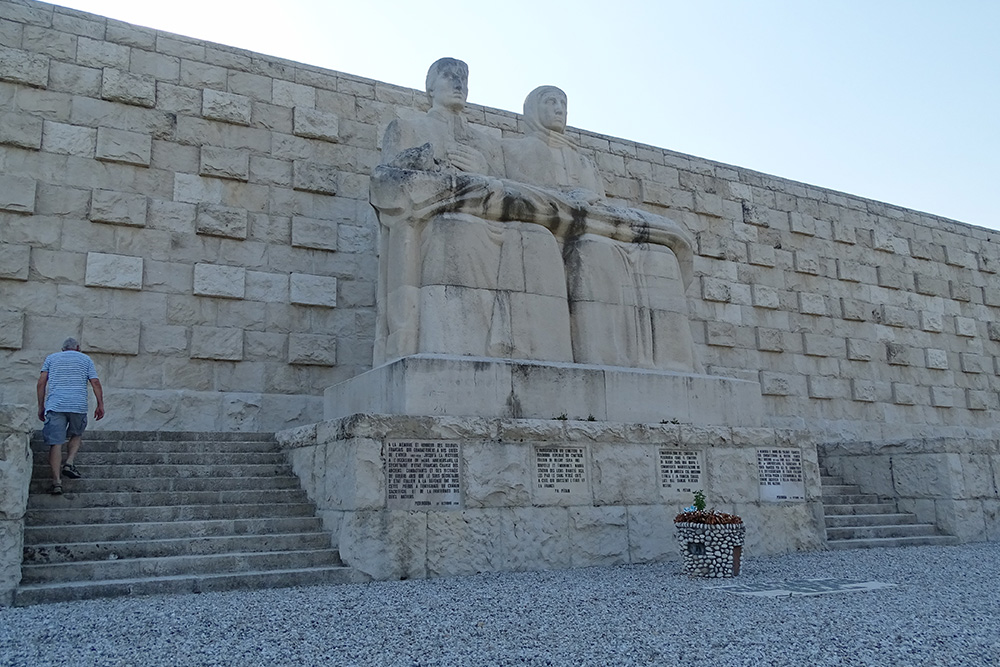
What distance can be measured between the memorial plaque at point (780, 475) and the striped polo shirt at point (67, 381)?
5467 millimetres

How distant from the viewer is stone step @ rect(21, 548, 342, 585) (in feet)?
16.5

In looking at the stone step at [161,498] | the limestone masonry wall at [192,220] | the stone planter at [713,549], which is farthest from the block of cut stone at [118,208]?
the stone planter at [713,549]

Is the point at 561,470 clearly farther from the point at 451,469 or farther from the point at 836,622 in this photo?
the point at 836,622

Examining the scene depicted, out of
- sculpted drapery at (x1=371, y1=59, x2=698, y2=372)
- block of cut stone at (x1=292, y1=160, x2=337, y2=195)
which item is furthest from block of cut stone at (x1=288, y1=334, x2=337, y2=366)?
sculpted drapery at (x1=371, y1=59, x2=698, y2=372)

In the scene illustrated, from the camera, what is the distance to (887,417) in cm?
1328

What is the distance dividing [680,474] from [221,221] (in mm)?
5513

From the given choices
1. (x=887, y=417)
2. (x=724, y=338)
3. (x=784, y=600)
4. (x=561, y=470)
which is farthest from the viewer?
(x=887, y=417)

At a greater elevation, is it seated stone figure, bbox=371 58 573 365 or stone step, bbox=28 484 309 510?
seated stone figure, bbox=371 58 573 365

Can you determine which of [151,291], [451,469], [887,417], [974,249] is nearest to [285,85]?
[151,291]

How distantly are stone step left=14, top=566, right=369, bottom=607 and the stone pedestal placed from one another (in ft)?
0.31

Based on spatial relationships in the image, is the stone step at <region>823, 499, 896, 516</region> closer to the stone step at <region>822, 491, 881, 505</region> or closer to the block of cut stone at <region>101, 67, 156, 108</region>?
the stone step at <region>822, 491, 881, 505</region>

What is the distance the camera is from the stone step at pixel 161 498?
5.86 m

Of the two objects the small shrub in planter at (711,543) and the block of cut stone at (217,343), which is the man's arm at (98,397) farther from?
the small shrub in planter at (711,543)

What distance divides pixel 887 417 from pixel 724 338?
320 centimetres
